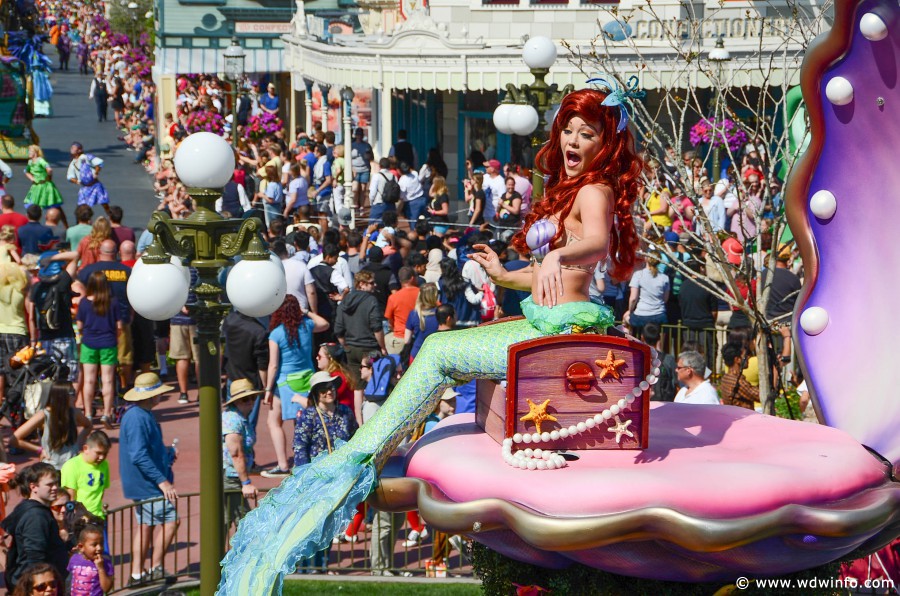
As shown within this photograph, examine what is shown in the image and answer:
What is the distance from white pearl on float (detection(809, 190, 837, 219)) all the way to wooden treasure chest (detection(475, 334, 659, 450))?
1059 millimetres

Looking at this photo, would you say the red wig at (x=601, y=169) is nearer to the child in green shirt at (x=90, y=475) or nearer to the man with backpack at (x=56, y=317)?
the child in green shirt at (x=90, y=475)

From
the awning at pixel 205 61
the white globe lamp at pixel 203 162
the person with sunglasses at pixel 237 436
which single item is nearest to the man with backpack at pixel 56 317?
the person with sunglasses at pixel 237 436

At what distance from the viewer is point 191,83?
111ft

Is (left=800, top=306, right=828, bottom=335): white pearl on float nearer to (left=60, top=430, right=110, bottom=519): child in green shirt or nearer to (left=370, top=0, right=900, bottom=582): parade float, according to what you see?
(left=370, top=0, right=900, bottom=582): parade float

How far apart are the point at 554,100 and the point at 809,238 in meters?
7.12

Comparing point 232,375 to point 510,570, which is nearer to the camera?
point 510,570

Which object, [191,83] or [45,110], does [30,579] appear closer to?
[191,83]

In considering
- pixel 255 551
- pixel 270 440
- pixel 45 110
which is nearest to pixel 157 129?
pixel 45 110

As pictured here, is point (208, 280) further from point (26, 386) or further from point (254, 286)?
point (26, 386)

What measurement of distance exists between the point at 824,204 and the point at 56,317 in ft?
31.4

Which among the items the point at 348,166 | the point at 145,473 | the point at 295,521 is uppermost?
the point at 348,166

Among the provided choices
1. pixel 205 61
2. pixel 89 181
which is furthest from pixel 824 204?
pixel 205 61

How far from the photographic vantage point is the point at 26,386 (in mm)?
13031

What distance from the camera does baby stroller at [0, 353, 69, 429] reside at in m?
12.9
